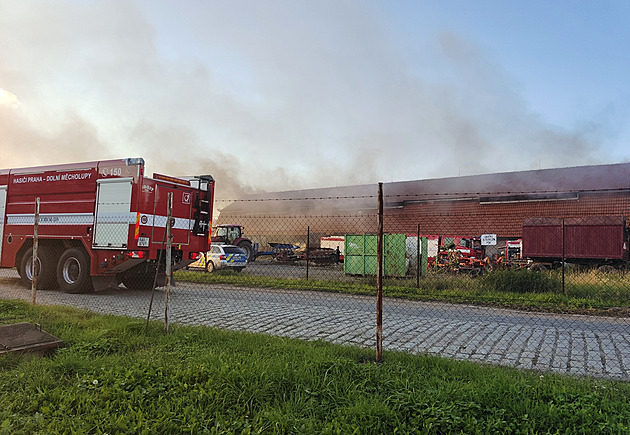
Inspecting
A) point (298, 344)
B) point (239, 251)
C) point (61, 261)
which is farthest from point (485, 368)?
point (239, 251)

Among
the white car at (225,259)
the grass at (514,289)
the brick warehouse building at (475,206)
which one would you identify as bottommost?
the grass at (514,289)

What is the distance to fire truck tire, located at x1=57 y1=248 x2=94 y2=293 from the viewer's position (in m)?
10.0

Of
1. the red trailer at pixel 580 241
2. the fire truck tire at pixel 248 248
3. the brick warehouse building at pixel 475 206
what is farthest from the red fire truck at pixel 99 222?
the red trailer at pixel 580 241

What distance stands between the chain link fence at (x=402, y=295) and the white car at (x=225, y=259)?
48 millimetres

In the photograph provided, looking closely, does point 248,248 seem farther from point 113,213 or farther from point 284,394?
point 284,394

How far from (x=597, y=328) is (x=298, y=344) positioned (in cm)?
517

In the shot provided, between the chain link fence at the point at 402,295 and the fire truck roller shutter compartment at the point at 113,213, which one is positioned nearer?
the chain link fence at the point at 402,295

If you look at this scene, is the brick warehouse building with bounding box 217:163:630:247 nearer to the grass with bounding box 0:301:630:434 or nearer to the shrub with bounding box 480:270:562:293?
the shrub with bounding box 480:270:562:293

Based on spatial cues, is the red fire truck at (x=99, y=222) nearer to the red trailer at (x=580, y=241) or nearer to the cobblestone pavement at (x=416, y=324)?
the cobblestone pavement at (x=416, y=324)

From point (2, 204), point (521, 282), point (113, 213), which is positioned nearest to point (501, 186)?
point (521, 282)

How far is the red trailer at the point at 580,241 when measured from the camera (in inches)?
731

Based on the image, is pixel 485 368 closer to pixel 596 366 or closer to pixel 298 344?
pixel 596 366

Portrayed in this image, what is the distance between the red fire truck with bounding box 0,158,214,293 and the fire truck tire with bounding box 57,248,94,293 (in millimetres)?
21

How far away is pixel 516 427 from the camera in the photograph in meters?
2.91
